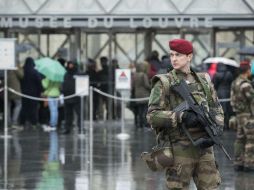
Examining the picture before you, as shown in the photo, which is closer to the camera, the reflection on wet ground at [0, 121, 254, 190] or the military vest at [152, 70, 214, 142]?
the military vest at [152, 70, 214, 142]

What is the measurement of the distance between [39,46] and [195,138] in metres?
18.6

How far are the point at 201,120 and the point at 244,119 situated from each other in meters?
6.38

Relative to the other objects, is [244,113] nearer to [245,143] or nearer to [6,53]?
[245,143]

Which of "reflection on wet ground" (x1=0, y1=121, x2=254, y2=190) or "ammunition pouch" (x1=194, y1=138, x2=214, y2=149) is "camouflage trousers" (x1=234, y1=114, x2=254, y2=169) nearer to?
"reflection on wet ground" (x1=0, y1=121, x2=254, y2=190)

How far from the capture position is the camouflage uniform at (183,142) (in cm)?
723

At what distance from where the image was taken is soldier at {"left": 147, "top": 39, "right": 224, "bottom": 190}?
285 inches

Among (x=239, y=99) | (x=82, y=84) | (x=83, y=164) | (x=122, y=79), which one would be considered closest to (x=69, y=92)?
(x=82, y=84)

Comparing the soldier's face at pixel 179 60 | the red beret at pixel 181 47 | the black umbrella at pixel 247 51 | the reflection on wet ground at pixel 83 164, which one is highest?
the black umbrella at pixel 247 51

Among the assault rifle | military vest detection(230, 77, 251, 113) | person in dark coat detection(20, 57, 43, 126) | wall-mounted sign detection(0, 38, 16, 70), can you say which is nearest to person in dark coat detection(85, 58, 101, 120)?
person in dark coat detection(20, 57, 43, 126)

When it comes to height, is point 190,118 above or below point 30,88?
below

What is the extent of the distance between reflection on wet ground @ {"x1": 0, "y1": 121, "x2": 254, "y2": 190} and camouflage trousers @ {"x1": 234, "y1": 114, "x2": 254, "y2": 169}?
0.75ft

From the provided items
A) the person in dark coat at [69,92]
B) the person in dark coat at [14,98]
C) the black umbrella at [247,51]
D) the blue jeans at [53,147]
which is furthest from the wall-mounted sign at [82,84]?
the black umbrella at [247,51]

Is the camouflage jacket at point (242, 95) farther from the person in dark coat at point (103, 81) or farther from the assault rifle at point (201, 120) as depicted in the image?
the person in dark coat at point (103, 81)

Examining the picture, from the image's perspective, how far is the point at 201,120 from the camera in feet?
23.2
